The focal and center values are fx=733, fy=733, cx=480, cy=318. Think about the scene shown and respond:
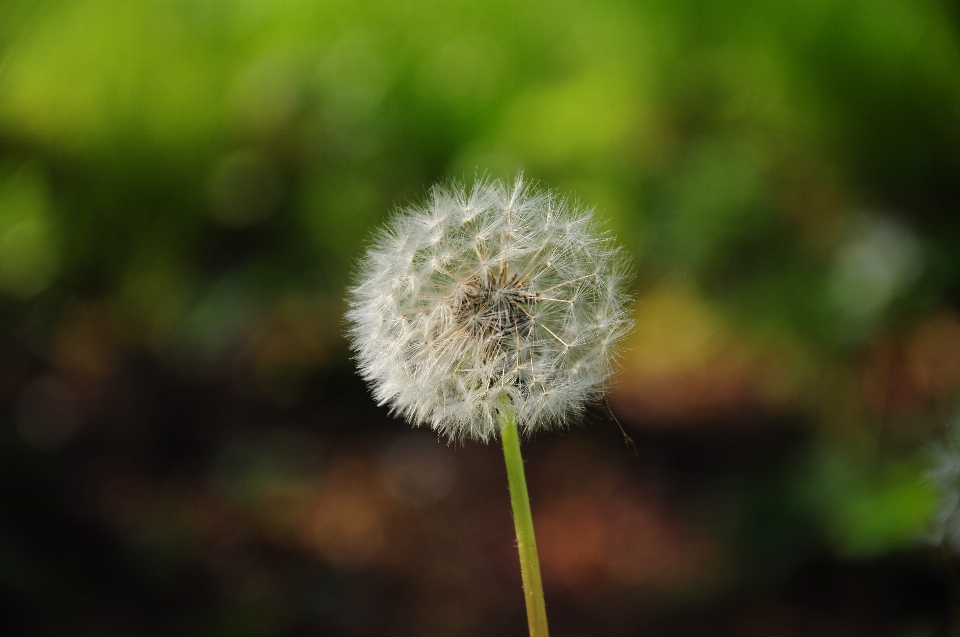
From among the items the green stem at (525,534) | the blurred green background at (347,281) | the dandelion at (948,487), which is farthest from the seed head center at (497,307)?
the blurred green background at (347,281)

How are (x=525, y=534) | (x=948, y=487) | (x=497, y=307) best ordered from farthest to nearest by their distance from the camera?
(x=948, y=487) → (x=497, y=307) → (x=525, y=534)

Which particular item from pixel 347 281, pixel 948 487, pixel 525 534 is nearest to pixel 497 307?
→ pixel 525 534

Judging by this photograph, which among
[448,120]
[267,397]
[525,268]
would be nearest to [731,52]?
[448,120]

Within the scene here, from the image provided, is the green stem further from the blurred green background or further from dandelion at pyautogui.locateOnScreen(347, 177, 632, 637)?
the blurred green background

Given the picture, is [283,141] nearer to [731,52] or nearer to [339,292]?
[339,292]

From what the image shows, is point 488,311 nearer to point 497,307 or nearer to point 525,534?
point 497,307

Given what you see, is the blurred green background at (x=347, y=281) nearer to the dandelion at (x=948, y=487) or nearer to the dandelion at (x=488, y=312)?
the dandelion at (x=948, y=487)

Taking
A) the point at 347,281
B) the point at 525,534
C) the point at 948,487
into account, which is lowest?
the point at 525,534
